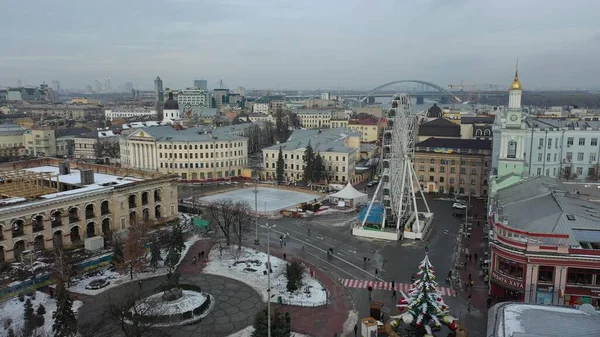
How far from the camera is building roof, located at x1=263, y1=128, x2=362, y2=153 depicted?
3428 inches

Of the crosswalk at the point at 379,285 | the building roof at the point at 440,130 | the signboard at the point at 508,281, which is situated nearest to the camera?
the signboard at the point at 508,281

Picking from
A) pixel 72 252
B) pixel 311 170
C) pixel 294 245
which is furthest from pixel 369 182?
pixel 72 252

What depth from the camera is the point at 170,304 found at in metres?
34.4

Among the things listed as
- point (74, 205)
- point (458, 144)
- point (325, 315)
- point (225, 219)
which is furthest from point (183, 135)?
point (325, 315)

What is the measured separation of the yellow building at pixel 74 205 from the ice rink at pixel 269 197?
11262 millimetres

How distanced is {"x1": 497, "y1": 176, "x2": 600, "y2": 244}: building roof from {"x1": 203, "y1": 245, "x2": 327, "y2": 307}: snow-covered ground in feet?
50.4

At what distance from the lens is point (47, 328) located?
32.1 meters

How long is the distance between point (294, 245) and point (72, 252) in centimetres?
2108

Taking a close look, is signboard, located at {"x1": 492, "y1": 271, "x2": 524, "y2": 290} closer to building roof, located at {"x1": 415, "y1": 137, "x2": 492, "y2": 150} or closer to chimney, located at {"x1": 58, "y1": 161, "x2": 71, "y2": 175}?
building roof, located at {"x1": 415, "y1": 137, "x2": 492, "y2": 150}

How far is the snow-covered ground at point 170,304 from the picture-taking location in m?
32.1

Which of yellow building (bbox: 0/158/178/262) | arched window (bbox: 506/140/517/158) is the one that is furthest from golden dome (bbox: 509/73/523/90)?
yellow building (bbox: 0/158/178/262)

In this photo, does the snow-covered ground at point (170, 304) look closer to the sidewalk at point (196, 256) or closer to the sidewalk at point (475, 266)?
the sidewalk at point (196, 256)

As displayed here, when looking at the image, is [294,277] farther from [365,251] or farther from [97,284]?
[97,284]

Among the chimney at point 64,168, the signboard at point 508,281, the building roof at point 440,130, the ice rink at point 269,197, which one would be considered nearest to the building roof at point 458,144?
the building roof at point 440,130
